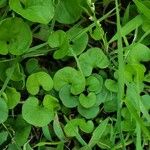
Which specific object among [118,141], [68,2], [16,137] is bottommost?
[118,141]

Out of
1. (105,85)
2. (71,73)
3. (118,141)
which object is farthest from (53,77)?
(118,141)

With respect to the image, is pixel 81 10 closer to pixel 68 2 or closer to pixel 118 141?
pixel 68 2

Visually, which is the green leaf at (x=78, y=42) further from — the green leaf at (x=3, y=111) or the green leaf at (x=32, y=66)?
the green leaf at (x=3, y=111)

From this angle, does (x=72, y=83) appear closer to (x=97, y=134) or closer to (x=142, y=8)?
(x=97, y=134)

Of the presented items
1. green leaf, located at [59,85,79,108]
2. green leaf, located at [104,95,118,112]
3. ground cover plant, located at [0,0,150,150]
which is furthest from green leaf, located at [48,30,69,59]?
green leaf, located at [104,95,118,112]

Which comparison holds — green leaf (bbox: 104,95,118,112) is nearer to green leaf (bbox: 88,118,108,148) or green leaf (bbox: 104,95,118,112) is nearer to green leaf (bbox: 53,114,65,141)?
green leaf (bbox: 88,118,108,148)

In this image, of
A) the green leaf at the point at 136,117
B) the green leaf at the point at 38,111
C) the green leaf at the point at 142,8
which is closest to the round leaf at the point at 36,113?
the green leaf at the point at 38,111
